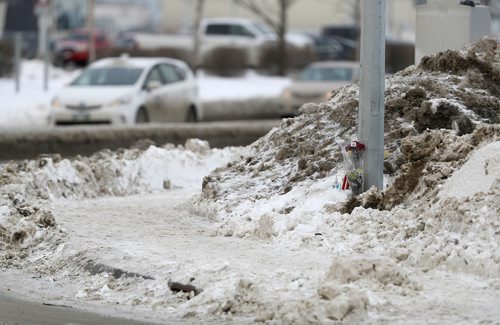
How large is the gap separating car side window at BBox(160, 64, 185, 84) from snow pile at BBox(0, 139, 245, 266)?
8504 mm

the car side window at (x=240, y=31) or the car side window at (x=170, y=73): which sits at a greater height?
the car side window at (x=240, y=31)

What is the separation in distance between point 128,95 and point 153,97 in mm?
833

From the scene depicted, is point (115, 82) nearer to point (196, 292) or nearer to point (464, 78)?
point (464, 78)

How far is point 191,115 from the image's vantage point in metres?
24.6

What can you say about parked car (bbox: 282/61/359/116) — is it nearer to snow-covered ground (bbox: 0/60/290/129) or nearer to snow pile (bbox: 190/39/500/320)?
snow-covered ground (bbox: 0/60/290/129)

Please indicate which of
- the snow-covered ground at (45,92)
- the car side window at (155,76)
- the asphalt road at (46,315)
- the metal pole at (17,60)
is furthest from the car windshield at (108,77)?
the asphalt road at (46,315)

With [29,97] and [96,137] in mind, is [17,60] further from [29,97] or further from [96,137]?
[96,137]

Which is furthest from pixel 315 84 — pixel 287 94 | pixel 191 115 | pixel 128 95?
pixel 128 95

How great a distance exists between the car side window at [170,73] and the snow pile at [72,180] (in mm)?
8504

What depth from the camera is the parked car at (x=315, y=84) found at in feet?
97.3

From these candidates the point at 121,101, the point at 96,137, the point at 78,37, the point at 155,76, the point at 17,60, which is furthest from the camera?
the point at 78,37

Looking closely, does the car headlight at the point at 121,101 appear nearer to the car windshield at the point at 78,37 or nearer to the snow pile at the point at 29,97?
the snow pile at the point at 29,97

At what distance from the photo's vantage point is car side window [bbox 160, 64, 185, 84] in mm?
24141

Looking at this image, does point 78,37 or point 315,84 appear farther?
point 78,37
